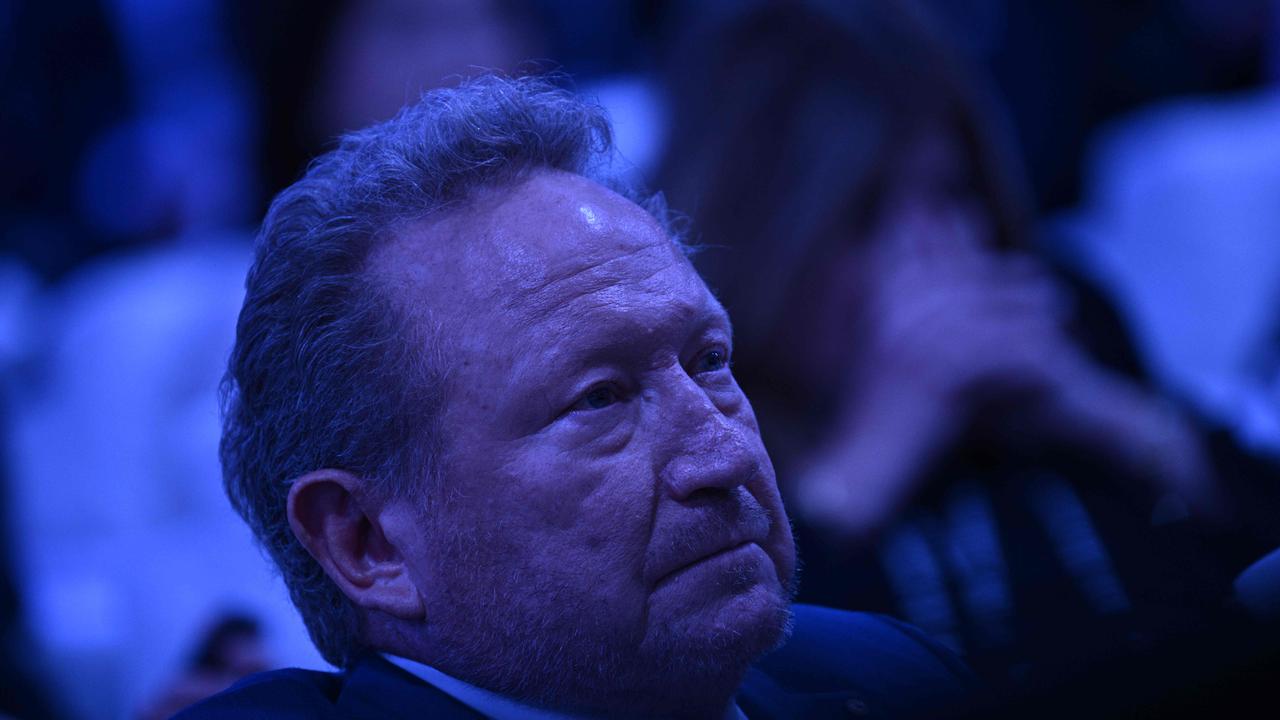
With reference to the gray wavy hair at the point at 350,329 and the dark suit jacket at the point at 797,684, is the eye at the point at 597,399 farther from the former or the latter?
the dark suit jacket at the point at 797,684

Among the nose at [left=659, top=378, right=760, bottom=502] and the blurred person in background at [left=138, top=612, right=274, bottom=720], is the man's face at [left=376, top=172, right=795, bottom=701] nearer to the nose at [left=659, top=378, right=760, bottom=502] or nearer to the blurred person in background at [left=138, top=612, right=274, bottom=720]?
the nose at [left=659, top=378, right=760, bottom=502]

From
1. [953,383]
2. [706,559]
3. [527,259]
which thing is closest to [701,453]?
[706,559]

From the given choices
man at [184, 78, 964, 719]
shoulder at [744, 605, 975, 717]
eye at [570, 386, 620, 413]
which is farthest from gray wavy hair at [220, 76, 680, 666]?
shoulder at [744, 605, 975, 717]

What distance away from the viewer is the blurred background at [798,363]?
203 centimetres

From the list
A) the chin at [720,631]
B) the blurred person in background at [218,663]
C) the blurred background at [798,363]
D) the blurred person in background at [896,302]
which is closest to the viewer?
the chin at [720,631]

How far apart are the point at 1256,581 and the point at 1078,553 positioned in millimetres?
902

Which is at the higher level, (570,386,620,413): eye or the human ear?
(570,386,620,413): eye

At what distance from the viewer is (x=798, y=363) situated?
234cm

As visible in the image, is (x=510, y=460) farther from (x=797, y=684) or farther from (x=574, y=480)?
(x=797, y=684)

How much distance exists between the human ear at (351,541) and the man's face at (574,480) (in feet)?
0.08

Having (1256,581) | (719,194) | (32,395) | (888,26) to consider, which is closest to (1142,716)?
(1256,581)

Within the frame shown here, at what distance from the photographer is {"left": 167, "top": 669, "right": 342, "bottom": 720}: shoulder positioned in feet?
3.57

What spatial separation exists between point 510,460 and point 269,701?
287 millimetres

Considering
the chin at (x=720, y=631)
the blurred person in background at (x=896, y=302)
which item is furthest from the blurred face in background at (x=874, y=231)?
the chin at (x=720, y=631)
